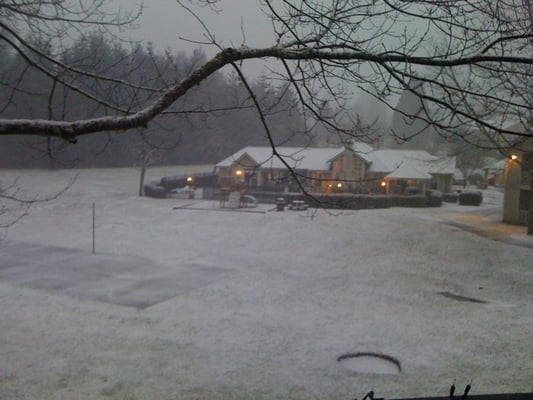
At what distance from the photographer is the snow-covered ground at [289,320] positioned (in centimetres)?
665

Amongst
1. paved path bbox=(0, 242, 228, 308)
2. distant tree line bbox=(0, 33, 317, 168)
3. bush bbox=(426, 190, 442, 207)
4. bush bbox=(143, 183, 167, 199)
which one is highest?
distant tree line bbox=(0, 33, 317, 168)

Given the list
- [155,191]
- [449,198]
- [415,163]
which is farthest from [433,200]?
[155,191]

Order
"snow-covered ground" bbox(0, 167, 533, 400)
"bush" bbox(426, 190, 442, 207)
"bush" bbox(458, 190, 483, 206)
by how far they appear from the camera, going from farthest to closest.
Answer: "bush" bbox(458, 190, 483, 206) → "bush" bbox(426, 190, 442, 207) → "snow-covered ground" bbox(0, 167, 533, 400)

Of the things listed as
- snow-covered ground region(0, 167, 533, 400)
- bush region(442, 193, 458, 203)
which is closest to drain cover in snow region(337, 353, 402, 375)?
snow-covered ground region(0, 167, 533, 400)

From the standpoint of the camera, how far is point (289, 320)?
9516 millimetres

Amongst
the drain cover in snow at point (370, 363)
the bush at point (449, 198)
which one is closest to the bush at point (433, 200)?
the bush at point (449, 198)

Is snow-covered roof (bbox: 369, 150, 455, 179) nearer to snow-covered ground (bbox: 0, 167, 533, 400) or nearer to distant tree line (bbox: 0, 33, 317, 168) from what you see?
snow-covered ground (bbox: 0, 167, 533, 400)

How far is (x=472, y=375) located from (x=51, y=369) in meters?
5.84

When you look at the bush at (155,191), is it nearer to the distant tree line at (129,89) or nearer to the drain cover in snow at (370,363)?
the distant tree line at (129,89)

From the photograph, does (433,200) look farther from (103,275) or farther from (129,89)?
(129,89)

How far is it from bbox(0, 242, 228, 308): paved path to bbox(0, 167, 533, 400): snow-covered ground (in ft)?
1.17

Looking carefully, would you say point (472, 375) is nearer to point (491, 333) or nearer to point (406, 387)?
point (406, 387)

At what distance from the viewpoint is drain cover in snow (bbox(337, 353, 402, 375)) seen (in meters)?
7.07

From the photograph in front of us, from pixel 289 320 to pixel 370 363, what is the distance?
7.94 feet
